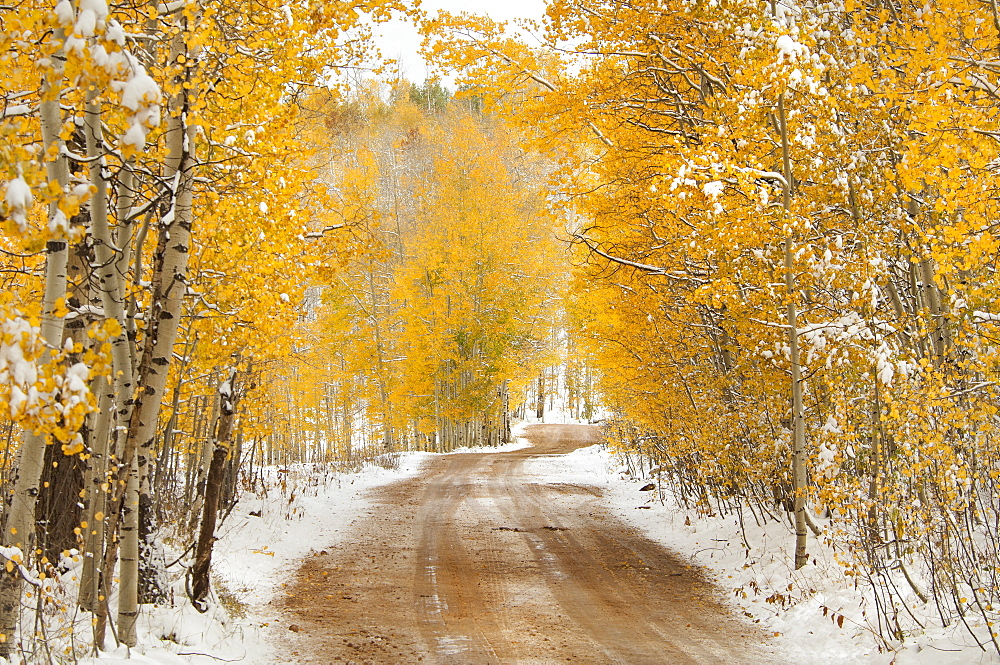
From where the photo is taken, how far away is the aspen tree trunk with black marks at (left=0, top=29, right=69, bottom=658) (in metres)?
3.74

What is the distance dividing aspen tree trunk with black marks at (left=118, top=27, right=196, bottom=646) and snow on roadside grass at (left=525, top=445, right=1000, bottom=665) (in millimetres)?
5238

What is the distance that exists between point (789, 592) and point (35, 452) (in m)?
6.85

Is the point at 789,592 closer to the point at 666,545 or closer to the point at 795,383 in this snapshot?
the point at 795,383

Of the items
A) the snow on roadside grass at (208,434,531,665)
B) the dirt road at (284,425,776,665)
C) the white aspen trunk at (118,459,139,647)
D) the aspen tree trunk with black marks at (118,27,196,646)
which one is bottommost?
the dirt road at (284,425,776,665)

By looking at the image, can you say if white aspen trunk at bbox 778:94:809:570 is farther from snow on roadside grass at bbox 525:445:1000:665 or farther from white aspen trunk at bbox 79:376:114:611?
white aspen trunk at bbox 79:376:114:611

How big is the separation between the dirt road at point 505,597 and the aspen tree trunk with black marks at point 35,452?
8.54 feet

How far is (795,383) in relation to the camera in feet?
26.3

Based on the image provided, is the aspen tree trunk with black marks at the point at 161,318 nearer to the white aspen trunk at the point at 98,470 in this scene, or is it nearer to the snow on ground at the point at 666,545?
the white aspen trunk at the point at 98,470

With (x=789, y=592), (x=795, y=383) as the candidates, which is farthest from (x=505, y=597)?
(x=795, y=383)

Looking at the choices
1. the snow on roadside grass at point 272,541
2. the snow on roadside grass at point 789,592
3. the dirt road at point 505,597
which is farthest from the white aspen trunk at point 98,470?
the snow on roadside grass at point 789,592

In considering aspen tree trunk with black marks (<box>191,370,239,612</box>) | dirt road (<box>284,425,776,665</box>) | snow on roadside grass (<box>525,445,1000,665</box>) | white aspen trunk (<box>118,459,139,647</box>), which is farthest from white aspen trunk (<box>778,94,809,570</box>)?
white aspen trunk (<box>118,459,139,647</box>)

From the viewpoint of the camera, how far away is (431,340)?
25.2 metres

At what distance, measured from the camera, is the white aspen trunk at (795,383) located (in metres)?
7.96

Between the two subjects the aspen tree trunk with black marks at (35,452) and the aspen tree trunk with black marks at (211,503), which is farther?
the aspen tree trunk with black marks at (211,503)
